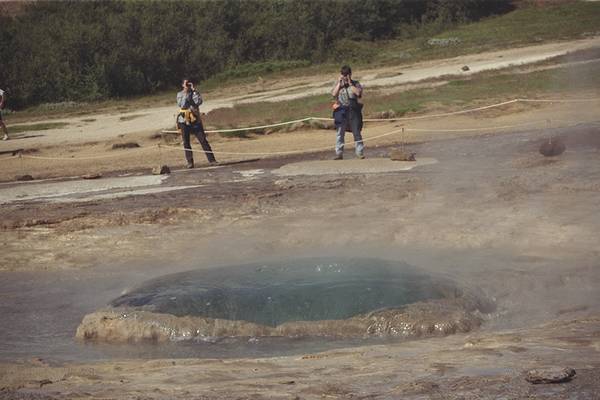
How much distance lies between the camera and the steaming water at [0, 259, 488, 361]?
8844 mm

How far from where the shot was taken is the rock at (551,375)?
6145 millimetres

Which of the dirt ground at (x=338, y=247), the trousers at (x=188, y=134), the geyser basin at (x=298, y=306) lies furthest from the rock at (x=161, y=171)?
the geyser basin at (x=298, y=306)

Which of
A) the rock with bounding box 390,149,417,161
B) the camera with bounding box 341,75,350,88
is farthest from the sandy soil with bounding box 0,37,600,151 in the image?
the rock with bounding box 390,149,417,161

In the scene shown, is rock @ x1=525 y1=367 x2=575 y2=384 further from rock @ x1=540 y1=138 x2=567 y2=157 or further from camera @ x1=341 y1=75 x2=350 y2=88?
camera @ x1=341 y1=75 x2=350 y2=88

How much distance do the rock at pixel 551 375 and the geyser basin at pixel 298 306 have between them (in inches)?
89.6

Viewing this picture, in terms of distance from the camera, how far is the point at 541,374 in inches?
244

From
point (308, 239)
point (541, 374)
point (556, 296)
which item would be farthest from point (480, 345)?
point (308, 239)

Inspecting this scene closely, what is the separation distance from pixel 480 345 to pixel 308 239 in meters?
5.11

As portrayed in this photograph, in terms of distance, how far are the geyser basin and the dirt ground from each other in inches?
13.0

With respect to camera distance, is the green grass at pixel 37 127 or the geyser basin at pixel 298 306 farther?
the green grass at pixel 37 127

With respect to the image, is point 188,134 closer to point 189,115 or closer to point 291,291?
point 189,115

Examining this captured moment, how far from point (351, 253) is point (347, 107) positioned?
6.29 meters

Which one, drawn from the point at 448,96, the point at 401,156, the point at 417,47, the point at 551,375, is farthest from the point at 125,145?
the point at 417,47

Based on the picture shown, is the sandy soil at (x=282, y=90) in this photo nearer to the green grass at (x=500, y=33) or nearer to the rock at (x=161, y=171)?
the green grass at (x=500, y=33)
